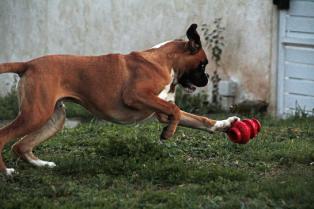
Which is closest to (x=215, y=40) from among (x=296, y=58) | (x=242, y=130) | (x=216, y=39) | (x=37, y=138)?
(x=216, y=39)

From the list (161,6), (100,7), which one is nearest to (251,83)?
(161,6)

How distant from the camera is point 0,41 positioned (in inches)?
624

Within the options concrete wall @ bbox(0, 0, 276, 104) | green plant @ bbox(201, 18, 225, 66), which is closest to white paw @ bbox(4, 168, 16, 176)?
concrete wall @ bbox(0, 0, 276, 104)

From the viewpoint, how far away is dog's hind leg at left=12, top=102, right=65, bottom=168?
28.5 ft

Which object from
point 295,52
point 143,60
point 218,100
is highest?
point 143,60

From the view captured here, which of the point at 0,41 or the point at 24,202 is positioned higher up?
the point at 24,202

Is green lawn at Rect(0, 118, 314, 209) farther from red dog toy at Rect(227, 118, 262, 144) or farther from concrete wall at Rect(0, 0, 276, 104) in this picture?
concrete wall at Rect(0, 0, 276, 104)

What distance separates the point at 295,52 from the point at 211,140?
11.1ft

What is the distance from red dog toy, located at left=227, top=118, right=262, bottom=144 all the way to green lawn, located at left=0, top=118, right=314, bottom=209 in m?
0.24

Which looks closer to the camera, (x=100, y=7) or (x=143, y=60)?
(x=143, y=60)

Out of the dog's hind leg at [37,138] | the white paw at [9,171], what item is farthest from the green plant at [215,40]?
the white paw at [9,171]

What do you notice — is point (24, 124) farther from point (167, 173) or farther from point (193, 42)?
point (193, 42)

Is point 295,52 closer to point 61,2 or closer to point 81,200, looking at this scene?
point 61,2

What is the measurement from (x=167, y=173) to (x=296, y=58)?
514cm
